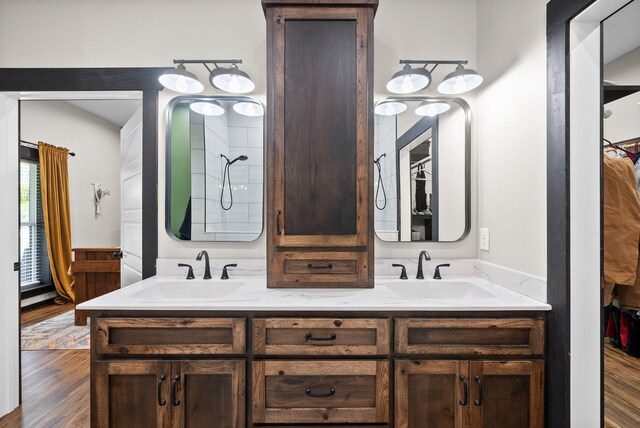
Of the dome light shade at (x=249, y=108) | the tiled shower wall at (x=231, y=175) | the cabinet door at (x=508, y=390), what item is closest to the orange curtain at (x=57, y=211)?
the tiled shower wall at (x=231, y=175)

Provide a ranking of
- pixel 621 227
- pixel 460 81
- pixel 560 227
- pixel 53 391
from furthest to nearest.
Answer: pixel 53 391, pixel 460 81, pixel 621 227, pixel 560 227

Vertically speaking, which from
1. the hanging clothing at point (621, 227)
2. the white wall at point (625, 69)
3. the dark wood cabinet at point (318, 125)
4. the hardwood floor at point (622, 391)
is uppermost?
the white wall at point (625, 69)

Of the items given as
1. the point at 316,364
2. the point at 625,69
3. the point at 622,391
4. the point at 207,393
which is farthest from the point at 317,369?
the point at 625,69

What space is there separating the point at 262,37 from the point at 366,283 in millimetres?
1618

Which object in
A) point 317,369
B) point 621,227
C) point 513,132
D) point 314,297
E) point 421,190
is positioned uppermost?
point 513,132

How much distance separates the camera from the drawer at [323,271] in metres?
1.71

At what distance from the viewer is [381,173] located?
2.04 meters

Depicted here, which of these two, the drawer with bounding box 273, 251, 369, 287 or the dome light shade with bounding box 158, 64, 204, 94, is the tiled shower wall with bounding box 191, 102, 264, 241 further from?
the drawer with bounding box 273, 251, 369, 287

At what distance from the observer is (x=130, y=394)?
1.40 metres

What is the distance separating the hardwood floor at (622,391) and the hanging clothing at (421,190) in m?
1.44

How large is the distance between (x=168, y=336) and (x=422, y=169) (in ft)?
5.37

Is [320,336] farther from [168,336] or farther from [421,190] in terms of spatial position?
[421,190]

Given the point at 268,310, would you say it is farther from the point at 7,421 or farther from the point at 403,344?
the point at 7,421

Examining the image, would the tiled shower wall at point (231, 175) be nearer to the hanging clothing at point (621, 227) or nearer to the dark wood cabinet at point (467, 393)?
the dark wood cabinet at point (467, 393)
